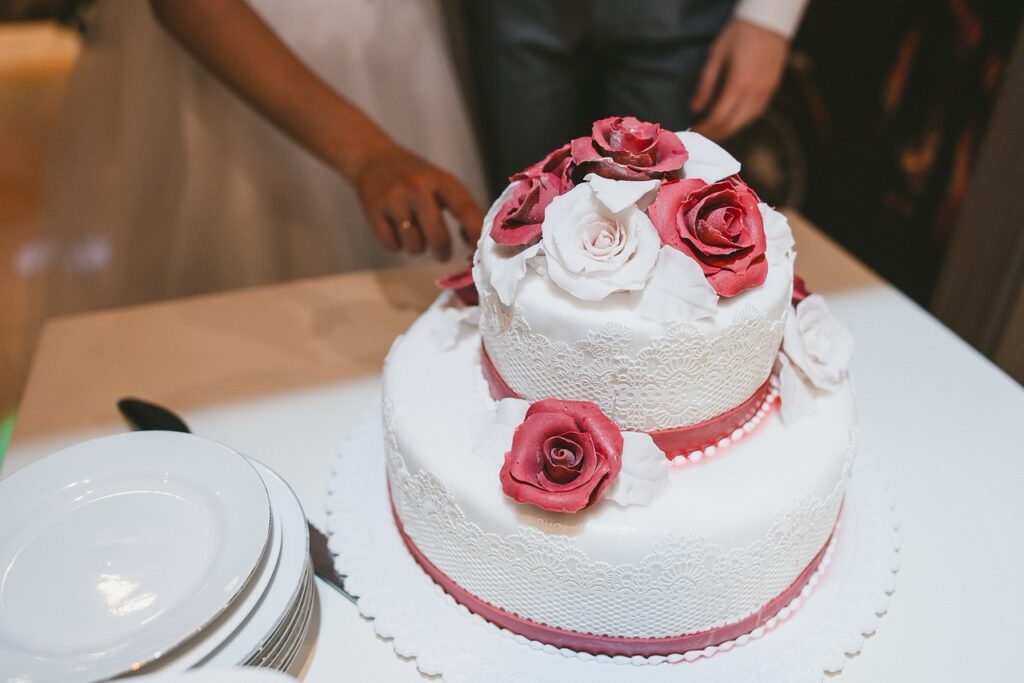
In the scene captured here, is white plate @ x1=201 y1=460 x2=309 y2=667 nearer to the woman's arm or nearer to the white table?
the white table

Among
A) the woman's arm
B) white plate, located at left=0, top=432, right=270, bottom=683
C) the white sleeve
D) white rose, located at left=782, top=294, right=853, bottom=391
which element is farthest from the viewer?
the white sleeve

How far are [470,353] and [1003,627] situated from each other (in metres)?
0.70

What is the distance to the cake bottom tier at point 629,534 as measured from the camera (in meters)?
0.78

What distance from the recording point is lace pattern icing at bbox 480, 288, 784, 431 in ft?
2.49

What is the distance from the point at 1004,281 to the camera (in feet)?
4.63

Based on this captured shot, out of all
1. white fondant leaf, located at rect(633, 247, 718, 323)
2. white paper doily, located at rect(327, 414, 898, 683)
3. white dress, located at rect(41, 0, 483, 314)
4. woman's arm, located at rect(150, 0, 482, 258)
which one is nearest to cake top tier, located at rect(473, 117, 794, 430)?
white fondant leaf, located at rect(633, 247, 718, 323)

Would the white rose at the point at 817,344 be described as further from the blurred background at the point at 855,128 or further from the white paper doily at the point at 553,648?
the blurred background at the point at 855,128

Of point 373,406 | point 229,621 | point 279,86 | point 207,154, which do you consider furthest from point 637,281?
point 207,154

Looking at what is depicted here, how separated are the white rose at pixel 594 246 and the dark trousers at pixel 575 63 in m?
0.85

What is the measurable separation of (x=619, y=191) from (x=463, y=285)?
314mm

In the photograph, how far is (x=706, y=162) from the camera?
85cm

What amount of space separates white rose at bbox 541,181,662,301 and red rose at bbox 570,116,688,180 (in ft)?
0.15

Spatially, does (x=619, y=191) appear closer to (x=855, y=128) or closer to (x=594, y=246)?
(x=594, y=246)

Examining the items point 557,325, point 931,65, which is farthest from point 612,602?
point 931,65
